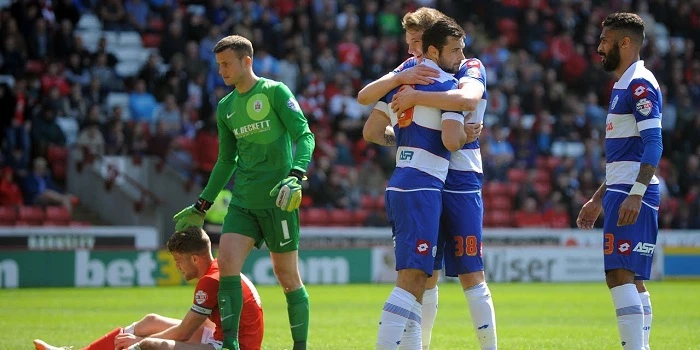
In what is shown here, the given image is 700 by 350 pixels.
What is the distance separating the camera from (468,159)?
8070mm

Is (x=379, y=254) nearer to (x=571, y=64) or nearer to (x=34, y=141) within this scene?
A: (x=34, y=141)

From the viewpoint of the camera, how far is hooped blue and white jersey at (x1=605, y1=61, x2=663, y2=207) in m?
8.17

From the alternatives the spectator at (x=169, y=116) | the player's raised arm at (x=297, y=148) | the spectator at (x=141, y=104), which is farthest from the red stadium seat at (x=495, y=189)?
the player's raised arm at (x=297, y=148)

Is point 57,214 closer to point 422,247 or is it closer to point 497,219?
point 497,219

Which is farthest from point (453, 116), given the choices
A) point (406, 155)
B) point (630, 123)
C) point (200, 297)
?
point (200, 297)

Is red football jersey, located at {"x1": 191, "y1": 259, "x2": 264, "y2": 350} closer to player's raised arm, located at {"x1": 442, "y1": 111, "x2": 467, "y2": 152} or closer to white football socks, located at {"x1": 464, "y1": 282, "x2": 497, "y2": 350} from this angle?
white football socks, located at {"x1": 464, "y1": 282, "x2": 497, "y2": 350}

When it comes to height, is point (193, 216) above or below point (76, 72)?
below

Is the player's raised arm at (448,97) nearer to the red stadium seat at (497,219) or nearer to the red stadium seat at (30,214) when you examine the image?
the red stadium seat at (30,214)

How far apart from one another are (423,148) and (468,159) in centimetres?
60

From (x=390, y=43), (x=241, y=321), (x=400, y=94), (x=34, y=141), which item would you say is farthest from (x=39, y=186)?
(x=400, y=94)

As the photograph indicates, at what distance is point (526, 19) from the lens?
32.5 m

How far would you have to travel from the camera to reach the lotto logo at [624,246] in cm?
815

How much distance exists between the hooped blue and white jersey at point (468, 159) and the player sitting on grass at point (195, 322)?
1.90 m

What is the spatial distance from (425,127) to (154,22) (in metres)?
20.3
